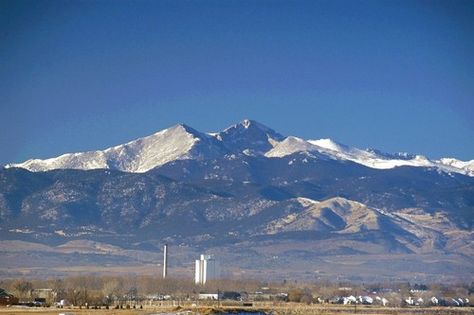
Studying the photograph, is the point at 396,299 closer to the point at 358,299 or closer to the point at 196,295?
the point at 358,299

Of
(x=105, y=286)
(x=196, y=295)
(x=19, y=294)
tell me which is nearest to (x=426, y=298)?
(x=196, y=295)

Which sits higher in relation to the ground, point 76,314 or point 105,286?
point 105,286

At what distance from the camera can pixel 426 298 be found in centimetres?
17888

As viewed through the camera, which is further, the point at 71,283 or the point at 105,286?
the point at 71,283

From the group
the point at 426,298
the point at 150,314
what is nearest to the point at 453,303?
the point at 426,298

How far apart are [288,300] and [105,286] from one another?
31.0 metres

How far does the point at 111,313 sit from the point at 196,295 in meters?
79.3

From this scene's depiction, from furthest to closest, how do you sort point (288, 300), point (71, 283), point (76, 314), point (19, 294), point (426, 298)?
point (71, 283) < point (426, 298) < point (288, 300) < point (19, 294) < point (76, 314)

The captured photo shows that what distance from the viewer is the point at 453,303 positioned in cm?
17188

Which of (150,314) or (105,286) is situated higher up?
(105,286)

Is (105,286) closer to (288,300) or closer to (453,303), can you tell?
(288,300)

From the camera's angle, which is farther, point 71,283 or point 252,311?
point 71,283

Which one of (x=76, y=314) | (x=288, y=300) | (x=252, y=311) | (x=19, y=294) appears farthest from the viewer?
(x=288, y=300)

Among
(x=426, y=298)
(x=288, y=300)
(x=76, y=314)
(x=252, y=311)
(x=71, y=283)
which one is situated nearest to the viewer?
(x=76, y=314)
